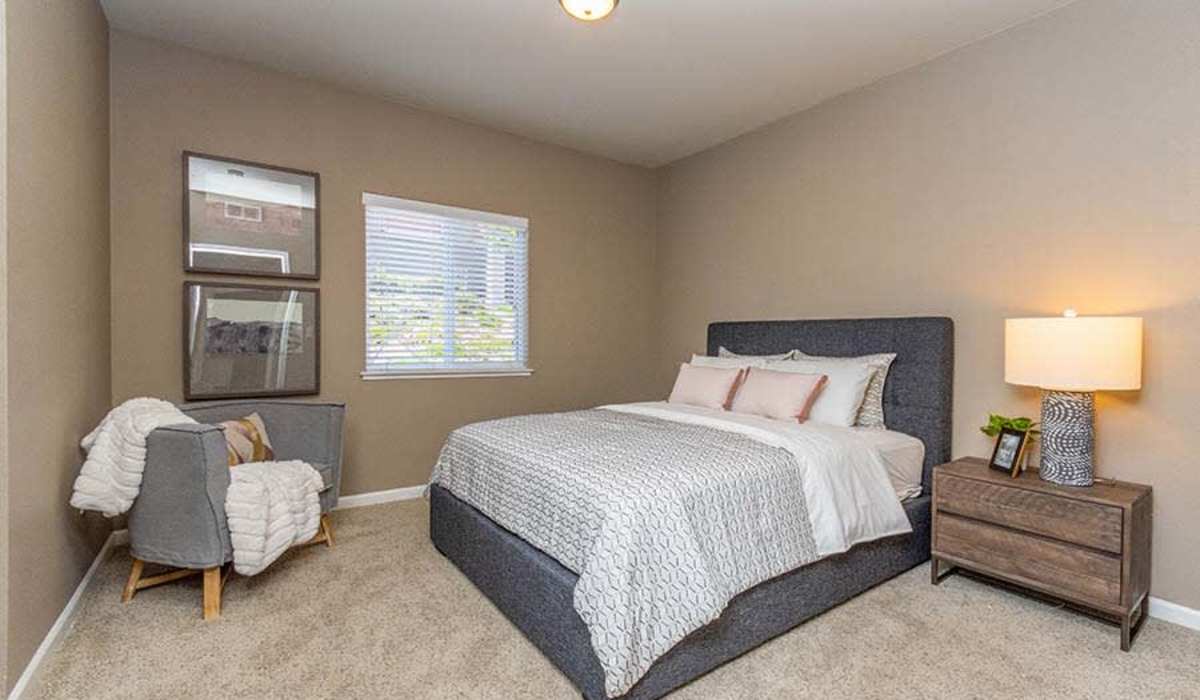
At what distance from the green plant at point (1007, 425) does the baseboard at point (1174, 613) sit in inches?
30.1

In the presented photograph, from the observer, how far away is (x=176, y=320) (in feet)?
9.64

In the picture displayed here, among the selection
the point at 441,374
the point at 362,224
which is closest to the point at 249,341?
the point at 362,224

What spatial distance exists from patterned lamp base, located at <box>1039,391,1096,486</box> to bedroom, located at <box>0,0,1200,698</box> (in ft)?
0.92

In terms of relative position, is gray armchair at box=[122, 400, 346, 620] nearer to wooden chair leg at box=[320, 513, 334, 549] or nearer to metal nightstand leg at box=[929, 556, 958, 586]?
wooden chair leg at box=[320, 513, 334, 549]

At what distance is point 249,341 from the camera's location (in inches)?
123

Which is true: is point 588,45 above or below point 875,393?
above

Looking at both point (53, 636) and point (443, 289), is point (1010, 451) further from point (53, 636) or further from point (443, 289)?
point (53, 636)

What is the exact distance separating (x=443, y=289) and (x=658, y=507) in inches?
104

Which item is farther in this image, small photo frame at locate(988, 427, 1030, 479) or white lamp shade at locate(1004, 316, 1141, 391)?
small photo frame at locate(988, 427, 1030, 479)

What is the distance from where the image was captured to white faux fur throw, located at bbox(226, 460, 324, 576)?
2.10 meters

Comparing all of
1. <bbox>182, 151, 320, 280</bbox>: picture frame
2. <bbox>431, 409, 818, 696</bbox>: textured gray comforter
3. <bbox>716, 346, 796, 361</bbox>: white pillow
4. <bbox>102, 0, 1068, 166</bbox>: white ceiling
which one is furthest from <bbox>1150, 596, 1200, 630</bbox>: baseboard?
<bbox>182, 151, 320, 280</bbox>: picture frame

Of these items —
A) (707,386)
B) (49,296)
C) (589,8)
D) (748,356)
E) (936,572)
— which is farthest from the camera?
(748,356)

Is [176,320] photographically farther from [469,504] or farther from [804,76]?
[804,76]

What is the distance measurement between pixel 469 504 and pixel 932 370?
2434mm
